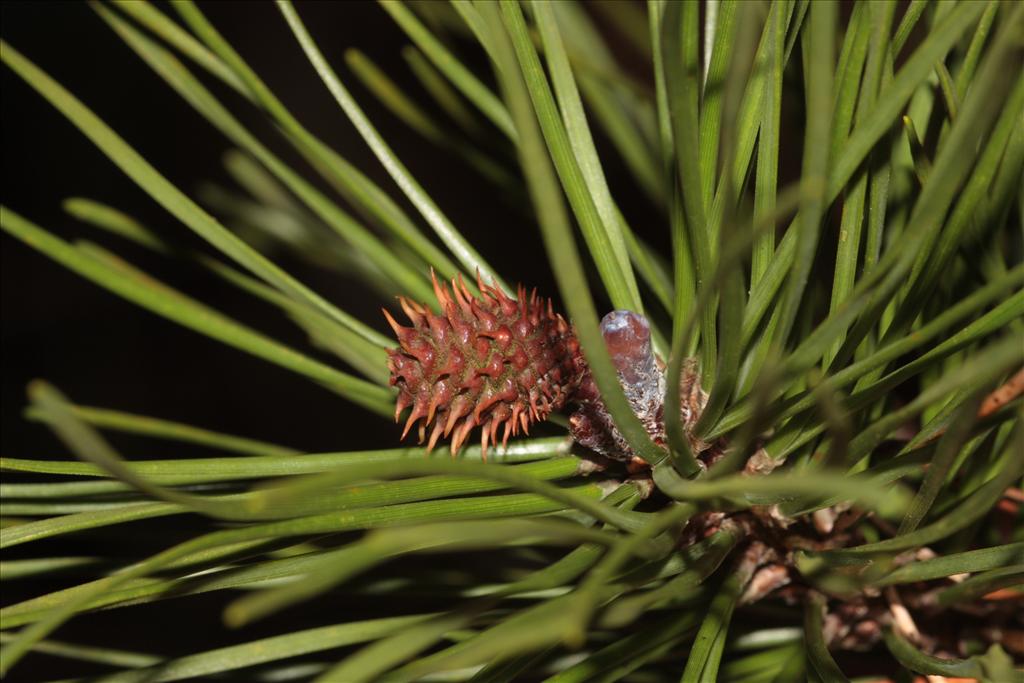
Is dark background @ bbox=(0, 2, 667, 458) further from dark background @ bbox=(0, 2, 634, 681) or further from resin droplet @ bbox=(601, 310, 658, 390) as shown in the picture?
resin droplet @ bbox=(601, 310, 658, 390)

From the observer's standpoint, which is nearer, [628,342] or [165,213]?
[628,342]

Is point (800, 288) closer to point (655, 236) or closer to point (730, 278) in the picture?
point (730, 278)

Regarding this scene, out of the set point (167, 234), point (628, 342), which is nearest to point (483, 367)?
point (628, 342)

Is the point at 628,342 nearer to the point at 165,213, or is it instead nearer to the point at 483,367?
the point at 483,367

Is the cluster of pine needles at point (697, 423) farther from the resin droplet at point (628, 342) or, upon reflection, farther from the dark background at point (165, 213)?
the dark background at point (165, 213)

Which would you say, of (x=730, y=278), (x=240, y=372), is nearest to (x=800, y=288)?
(x=730, y=278)

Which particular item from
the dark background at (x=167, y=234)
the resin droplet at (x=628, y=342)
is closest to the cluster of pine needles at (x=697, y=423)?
the resin droplet at (x=628, y=342)

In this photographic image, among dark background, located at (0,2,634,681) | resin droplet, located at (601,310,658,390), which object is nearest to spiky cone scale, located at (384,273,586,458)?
resin droplet, located at (601,310,658,390)
